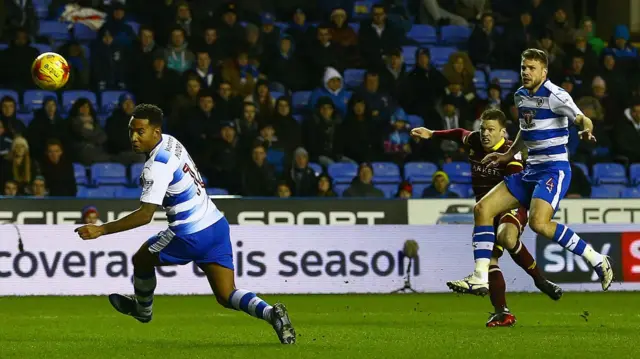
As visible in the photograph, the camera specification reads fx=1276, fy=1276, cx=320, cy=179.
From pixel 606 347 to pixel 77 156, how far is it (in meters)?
11.3

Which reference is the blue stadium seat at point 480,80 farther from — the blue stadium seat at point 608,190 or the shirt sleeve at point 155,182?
the shirt sleeve at point 155,182

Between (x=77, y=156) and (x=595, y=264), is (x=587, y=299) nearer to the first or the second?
(x=595, y=264)

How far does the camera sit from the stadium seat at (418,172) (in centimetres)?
1926

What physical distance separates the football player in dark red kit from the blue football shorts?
293cm

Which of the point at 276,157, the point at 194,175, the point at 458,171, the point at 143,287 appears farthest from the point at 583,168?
the point at 194,175

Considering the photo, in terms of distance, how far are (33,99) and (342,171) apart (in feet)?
16.2

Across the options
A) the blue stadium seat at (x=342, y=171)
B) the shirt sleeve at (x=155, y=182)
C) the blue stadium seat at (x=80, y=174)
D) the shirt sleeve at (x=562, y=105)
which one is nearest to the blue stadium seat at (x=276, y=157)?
the blue stadium seat at (x=342, y=171)

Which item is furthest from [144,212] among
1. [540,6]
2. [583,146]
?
[540,6]

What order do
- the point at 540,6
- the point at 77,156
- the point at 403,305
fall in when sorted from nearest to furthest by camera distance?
the point at 403,305 < the point at 77,156 < the point at 540,6

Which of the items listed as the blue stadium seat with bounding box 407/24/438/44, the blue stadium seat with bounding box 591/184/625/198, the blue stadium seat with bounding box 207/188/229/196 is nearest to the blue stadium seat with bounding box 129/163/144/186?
the blue stadium seat with bounding box 207/188/229/196

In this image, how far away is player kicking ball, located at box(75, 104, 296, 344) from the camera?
848 centimetres

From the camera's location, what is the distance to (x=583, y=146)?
68.3 ft

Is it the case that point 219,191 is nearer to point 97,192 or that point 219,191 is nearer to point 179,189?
point 97,192

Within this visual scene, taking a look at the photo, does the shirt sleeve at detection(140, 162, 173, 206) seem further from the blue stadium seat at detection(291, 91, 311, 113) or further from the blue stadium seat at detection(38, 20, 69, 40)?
the blue stadium seat at detection(38, 20, 69, 40)
